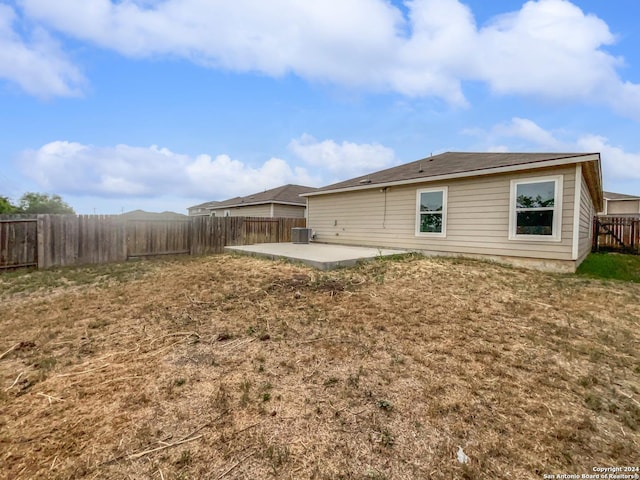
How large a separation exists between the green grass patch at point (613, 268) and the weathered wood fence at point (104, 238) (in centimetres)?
1110

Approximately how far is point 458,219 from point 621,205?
1067 inches

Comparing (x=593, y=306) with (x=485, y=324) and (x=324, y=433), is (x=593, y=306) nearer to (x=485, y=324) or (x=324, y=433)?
(x=485, y=324)

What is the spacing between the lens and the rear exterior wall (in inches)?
260

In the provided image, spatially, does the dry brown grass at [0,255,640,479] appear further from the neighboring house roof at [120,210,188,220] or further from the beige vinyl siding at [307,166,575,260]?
the neighboring house roof at [120,210,188,220]

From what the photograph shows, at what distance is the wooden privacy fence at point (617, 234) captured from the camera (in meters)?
11.1

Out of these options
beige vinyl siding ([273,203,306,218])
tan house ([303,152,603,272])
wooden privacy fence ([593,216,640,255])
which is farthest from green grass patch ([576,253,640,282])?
beige vinyl siding ([273,203,306,218])

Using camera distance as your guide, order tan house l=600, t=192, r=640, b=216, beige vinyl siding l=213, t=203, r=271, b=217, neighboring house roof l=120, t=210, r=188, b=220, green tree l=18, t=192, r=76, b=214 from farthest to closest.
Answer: green tree l=18, t=192, r=76, b=214 → tan house l=600, t=192, r=640, b=216 → beige vinyl siding l=213, t=203, r=271, b=217 → neighboring house roof l=120, t=210, r=188, b=220

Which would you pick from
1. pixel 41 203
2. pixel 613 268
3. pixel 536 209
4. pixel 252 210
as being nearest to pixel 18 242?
pixel 252 210

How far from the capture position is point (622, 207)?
2436cm

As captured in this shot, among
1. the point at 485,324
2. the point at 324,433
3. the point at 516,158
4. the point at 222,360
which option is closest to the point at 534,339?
the point at 485,324

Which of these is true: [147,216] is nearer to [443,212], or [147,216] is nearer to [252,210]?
[252,210]

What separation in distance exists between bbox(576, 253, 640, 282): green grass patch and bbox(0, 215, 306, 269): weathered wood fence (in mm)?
11100

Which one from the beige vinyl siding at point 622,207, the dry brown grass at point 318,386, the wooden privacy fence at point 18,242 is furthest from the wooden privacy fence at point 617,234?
the wooden privacy fence at point 18,242

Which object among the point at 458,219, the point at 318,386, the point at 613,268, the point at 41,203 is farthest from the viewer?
the point at 41,203
